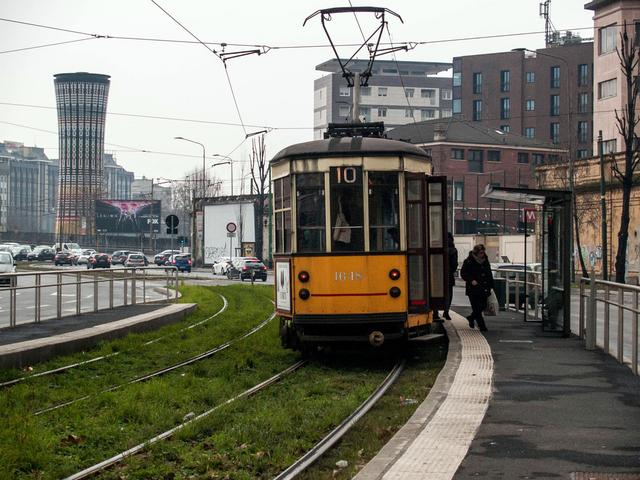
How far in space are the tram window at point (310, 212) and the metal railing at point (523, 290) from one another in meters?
7.59

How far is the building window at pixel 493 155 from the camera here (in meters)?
92.8

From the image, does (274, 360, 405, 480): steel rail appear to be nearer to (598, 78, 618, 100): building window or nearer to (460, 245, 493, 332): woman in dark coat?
→ (460, 245, 493, 332): woman in dark coat

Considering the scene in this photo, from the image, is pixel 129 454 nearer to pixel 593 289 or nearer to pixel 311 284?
pixel 311 284

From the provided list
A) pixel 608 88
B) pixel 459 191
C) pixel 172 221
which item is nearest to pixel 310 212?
pixel 172 221

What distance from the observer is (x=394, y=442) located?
865cm

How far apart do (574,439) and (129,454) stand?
11.9ft

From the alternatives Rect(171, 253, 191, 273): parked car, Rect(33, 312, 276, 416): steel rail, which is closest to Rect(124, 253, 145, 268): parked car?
Rect(171, 253, 191, 273): parked car

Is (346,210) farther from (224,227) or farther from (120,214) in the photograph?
(120,214)

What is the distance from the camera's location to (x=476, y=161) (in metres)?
92.8

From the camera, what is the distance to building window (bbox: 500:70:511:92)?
107812mm

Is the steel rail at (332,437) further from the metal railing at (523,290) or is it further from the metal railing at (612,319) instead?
the metal railing at (523,290)

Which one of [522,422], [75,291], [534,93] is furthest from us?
[534,93]

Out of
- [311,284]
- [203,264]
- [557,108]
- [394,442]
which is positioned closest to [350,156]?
[311,284]

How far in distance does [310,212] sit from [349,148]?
1037 millimetres
